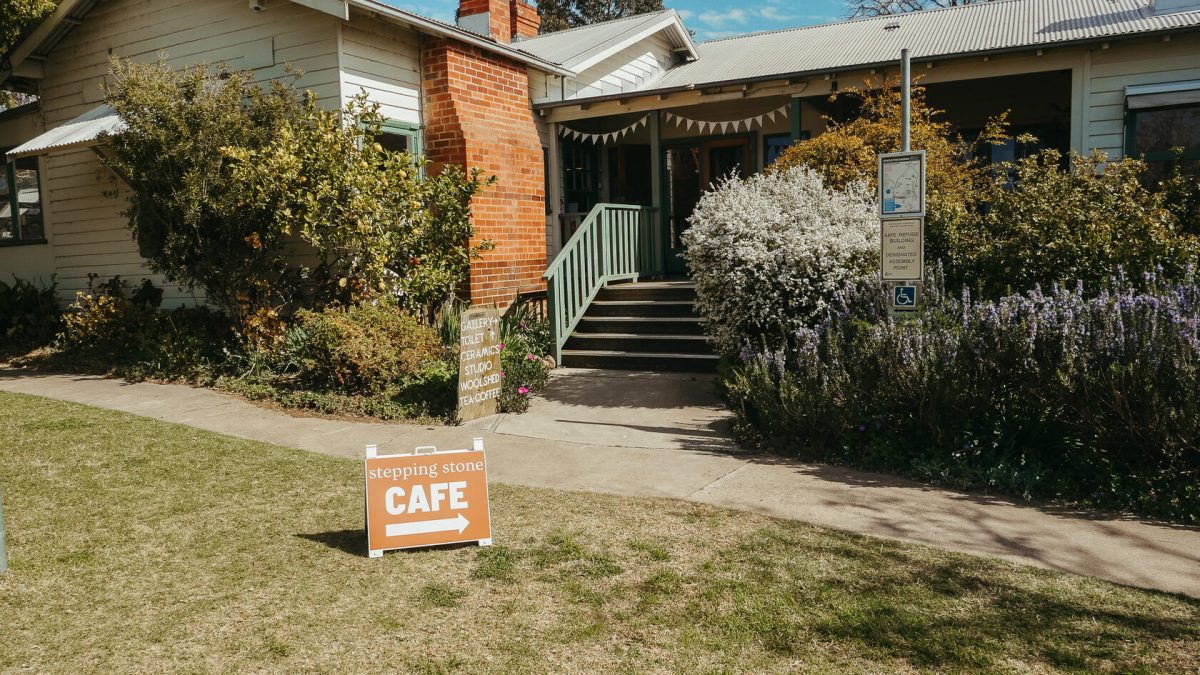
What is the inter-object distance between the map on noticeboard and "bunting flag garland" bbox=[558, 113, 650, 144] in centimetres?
704

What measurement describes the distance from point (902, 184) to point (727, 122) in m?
7.37

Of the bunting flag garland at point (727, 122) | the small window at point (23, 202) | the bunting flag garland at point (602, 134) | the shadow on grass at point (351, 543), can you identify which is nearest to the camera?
the shadow on grass at point (351, 543)

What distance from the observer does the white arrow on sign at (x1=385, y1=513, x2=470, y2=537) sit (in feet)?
14.4

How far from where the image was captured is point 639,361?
9.90 metres

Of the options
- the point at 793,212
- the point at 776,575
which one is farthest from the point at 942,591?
the point at 793,212

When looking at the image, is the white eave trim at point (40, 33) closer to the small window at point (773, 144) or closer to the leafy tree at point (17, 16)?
the leafy tree at point (17, 16)

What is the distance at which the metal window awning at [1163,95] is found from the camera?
31.5ft

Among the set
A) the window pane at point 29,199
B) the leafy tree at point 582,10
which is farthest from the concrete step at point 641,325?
the leafy tree at point 582,10

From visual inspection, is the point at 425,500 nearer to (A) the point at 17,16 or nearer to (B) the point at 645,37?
(B) the point at 645,37

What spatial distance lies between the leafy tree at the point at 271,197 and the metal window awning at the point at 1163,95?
759 centimetres

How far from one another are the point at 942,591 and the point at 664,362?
6020mm

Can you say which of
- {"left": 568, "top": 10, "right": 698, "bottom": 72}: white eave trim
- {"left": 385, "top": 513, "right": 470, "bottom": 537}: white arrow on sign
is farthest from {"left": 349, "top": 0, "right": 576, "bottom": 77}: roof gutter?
{"left": 385, "top": 513, "right": 470, "bottom": 537}: white arrow on sign

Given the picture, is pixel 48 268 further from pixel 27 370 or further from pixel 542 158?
pixel 542 158

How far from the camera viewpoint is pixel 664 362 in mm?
9766
